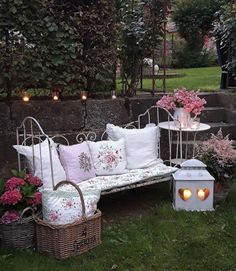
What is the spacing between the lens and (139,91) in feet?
19.6

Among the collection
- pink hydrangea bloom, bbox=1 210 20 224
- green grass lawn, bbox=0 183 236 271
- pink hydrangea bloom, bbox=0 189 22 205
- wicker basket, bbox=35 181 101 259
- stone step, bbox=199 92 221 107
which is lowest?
green grass lawn, bbox=0 183 236 271

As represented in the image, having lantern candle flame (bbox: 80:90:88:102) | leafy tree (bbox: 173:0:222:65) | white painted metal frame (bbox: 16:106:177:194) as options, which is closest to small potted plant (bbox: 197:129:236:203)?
white painted metal frame (bbox: 16:106:177:194)

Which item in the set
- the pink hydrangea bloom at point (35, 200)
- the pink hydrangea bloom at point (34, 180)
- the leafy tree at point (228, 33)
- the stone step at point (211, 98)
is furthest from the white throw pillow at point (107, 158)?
the leafy tree at point (228, 33)

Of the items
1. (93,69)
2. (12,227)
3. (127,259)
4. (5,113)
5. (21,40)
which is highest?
(21,40)

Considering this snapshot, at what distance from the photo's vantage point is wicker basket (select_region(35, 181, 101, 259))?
10.4ft

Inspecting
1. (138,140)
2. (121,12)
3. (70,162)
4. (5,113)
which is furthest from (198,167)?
(121,12)

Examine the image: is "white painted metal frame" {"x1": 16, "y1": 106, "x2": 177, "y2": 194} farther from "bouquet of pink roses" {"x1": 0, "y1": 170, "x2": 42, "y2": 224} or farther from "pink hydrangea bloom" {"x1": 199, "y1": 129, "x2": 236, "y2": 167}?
"pink hydrangea bloom" {"x1": 199, "y1": 129, "x2": 236, "y2": 167}

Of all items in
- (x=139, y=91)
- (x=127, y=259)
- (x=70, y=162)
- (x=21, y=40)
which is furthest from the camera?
(x=139, y=91)

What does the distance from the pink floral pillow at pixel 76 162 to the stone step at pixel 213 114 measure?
6.85 feet

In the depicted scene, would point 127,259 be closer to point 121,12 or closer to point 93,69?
point 93,69

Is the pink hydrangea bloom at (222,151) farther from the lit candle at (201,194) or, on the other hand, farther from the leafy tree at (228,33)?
the leafy tree at (228,33)

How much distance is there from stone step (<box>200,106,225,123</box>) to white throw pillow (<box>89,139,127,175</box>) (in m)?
1.72

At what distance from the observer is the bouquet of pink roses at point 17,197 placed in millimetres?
3254

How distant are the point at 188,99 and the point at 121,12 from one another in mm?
1572
